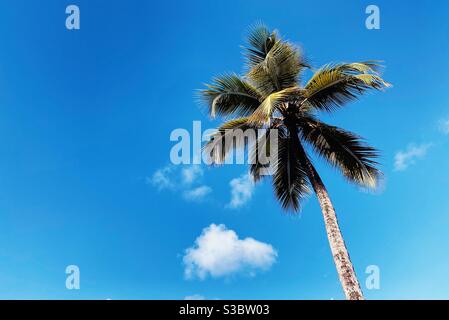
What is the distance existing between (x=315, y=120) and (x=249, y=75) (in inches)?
109

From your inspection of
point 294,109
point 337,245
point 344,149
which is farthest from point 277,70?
point 337,245

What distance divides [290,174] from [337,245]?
3.32 m

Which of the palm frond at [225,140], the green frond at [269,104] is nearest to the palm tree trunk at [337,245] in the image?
the green frond at [269,104]

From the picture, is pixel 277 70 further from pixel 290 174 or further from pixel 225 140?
pixel 290 174

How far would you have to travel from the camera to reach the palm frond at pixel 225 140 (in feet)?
35.1

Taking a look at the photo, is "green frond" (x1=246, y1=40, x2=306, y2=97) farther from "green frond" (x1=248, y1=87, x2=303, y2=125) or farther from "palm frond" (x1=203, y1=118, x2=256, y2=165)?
"palm frond" (x1=203, y1=118, x2=256, y2=165)

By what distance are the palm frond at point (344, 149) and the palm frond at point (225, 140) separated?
6.46 feet

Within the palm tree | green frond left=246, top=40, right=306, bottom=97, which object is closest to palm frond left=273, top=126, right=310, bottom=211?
the palm tree

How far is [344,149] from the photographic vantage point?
34.5 ft

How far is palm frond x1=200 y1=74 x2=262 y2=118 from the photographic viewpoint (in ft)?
36.2
